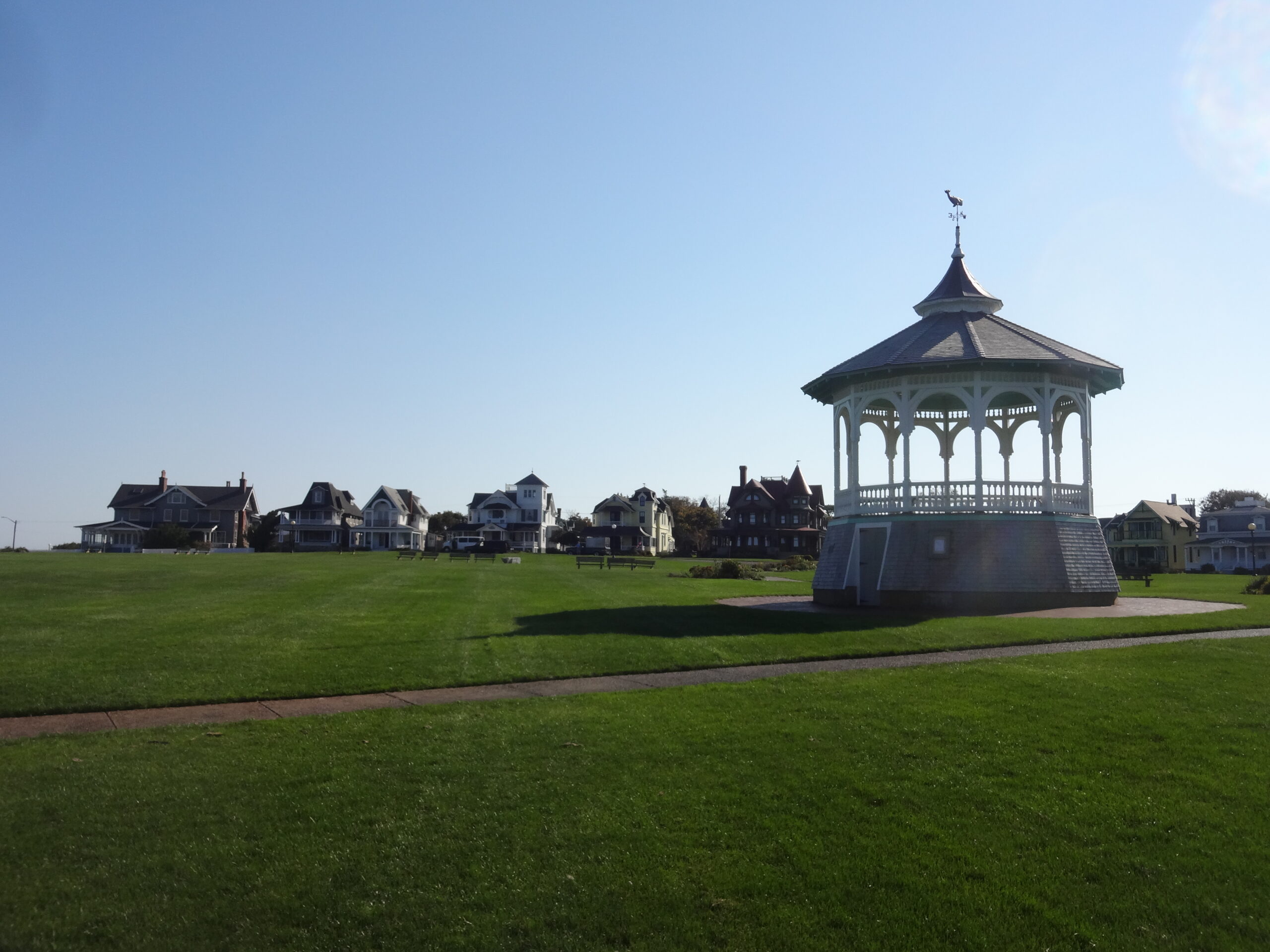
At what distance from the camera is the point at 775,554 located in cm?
10019

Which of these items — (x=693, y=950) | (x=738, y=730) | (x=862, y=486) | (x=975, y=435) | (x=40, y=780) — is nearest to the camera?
(x=693, y=950)

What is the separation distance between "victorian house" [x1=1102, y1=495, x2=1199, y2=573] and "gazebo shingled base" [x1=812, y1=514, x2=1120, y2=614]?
70818 millimetres

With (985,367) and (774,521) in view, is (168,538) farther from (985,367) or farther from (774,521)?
(985,367)

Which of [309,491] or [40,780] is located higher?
[309,491]

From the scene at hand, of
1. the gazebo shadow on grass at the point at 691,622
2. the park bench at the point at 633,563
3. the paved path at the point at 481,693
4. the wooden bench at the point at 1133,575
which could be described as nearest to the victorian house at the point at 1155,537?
the wooden bench at the point at 1133,575

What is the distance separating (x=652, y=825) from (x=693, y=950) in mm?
1756

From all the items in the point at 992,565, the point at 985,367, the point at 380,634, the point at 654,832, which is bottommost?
the point at 654,832

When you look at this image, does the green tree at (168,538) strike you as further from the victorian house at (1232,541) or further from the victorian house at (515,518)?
the victorian house at (1232,541)

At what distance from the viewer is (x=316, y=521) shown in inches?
4345

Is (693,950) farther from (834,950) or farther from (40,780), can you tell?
(40,780)

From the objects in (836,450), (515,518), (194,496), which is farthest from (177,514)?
(836,450)

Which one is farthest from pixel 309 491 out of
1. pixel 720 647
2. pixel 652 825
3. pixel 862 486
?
pixel 652 825

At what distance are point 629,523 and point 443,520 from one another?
3844 centimetres

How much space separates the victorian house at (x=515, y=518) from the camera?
111188 mm
